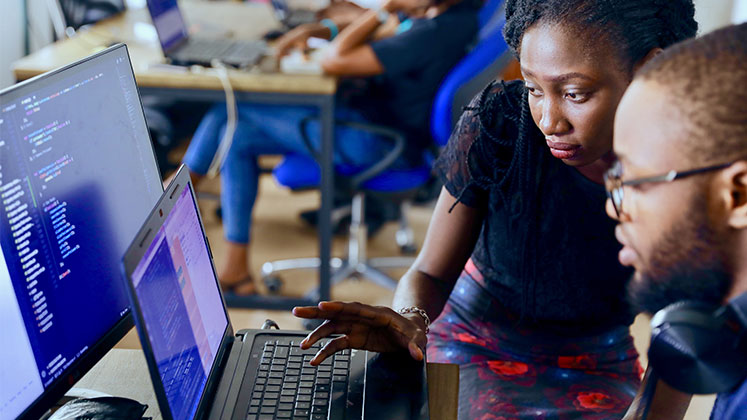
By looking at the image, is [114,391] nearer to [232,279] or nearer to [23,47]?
[232,279]

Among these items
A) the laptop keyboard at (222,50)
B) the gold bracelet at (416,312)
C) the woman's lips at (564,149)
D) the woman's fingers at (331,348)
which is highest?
the laptop keyboard at (222,50)

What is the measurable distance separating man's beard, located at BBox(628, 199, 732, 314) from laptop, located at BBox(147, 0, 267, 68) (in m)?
1.76

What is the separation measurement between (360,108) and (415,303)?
1353 mm

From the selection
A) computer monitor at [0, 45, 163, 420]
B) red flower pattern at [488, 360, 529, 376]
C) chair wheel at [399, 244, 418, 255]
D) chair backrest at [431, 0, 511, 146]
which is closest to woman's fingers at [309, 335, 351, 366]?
computer monitor at [0, 45, 163, 420]

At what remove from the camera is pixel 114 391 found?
3.31 ft

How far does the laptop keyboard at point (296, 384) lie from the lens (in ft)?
3.05

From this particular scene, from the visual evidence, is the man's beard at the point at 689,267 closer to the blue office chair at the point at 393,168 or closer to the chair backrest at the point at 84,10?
the blue office chair at the point at 393,168

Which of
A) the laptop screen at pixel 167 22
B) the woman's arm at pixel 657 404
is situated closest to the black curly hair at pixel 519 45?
→ the woman's arm at pixel 657 404

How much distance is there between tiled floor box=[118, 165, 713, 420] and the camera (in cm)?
257

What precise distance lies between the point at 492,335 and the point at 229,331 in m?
0.48

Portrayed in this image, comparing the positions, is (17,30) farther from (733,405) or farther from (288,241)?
(733,405)

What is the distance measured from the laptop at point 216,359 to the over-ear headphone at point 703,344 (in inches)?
12.0

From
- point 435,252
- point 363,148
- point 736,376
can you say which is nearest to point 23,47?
point 363,148

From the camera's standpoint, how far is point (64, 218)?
0.86 metres
